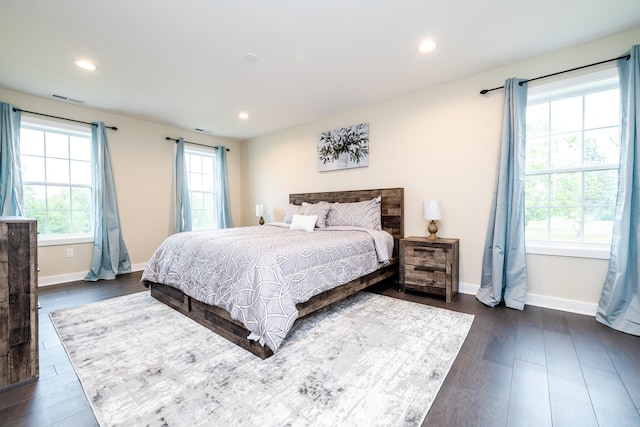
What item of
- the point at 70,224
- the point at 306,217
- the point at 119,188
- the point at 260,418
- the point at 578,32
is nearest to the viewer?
the point at 260,418

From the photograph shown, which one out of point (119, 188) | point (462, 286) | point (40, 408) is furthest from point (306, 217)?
point (119, 188)

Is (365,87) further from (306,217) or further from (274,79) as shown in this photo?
(306,217)

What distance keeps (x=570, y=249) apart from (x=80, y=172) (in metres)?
6.35

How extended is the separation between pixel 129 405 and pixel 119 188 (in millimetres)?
3922

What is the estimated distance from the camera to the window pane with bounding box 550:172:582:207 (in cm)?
263

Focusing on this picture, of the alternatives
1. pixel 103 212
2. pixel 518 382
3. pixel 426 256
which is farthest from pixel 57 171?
pixel 518 382

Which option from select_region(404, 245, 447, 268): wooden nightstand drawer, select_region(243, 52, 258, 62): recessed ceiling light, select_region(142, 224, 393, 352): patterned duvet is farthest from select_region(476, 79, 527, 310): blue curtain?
select_region(243, 52, 258, 62): recessed ceiling light

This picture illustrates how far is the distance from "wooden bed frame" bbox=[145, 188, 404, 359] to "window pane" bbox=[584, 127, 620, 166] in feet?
6.08

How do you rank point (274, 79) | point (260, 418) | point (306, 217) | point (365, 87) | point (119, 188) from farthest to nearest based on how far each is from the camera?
point (119, 188) < point (306, 217) < point (365, 87) < point (274, 79) < point (260, 418)

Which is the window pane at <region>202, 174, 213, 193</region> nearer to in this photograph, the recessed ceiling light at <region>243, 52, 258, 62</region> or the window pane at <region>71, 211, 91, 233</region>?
the window pane at <region>71, 211, 91, 233</region>

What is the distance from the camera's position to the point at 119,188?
4266mm

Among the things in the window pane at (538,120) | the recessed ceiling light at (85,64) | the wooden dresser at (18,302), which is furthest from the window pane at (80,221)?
the window pane at (538,120)

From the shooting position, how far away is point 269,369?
1.69 meters

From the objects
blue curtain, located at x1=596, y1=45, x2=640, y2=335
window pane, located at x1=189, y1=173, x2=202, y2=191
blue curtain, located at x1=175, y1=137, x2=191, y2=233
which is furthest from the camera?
window pane, located at x1=189, y1=173, x2=202, y2=191
